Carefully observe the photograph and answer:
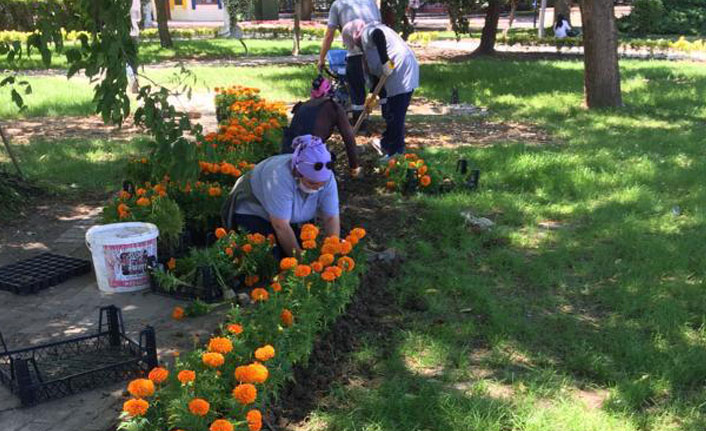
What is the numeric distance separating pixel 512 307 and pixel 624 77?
11634 millimetres

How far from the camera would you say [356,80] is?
8.46 meters

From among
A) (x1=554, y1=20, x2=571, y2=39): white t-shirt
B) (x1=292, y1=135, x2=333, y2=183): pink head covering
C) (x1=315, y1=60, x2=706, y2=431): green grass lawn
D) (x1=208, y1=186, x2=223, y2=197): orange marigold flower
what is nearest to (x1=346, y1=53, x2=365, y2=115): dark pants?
(x1=315, y1=60, x2=706, y2=431): green grass lawn

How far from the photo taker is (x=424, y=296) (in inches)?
176

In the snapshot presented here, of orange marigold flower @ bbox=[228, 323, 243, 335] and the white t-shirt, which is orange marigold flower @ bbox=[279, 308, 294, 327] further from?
the white t-shirt

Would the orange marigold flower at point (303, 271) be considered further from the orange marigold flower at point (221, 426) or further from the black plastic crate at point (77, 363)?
the orange marigold flower at point (221, 426)

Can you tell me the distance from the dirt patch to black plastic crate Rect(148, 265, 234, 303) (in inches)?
213

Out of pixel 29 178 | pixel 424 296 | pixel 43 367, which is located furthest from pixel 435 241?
pixel 29 178

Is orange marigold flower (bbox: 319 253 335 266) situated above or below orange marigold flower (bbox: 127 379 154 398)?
above

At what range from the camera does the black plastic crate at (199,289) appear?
427 cm

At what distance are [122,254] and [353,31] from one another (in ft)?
14.0

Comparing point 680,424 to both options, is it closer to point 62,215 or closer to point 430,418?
point 430,418

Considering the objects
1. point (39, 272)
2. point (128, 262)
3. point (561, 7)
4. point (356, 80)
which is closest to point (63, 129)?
point (356, 80)

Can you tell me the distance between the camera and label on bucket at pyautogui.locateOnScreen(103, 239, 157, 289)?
444 cm

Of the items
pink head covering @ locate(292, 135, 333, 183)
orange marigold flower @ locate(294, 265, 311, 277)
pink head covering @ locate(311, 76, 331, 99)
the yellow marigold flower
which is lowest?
the yellow marigold flower
